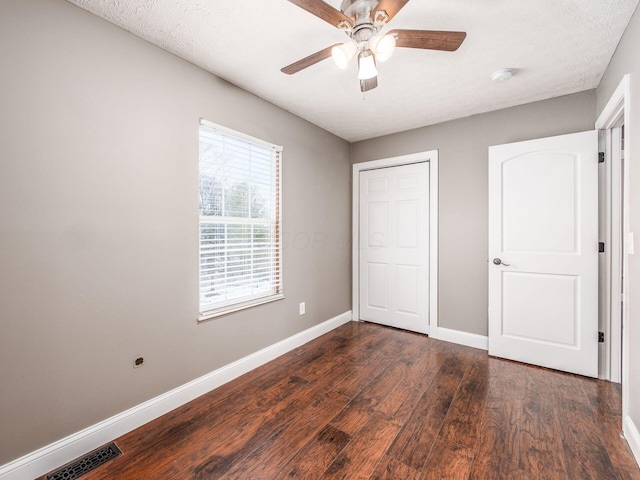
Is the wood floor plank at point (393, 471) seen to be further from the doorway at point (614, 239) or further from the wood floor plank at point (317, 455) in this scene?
the doorway at point (614, 239)

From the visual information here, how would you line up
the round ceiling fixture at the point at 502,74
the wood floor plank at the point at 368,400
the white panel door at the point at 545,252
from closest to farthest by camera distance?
the wood floor plank at the point at 368,400, the round ceiling fixture at the point at 502,74, the white panel door at the point at 545,252

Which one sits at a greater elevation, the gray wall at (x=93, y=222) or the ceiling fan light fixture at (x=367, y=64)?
the ceiling fan light fixture at (x=367, y=64)

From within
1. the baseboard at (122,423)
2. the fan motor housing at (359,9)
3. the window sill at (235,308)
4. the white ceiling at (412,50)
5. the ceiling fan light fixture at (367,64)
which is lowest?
the baseboard at (122,423)

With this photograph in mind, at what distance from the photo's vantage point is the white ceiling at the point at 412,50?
1.67 m

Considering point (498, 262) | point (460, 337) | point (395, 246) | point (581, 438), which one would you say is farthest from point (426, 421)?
point (395, 246)

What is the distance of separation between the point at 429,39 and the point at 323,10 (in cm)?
55

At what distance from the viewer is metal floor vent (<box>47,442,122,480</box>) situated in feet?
4.91

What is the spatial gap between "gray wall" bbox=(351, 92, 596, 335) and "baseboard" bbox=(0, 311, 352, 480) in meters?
2.03

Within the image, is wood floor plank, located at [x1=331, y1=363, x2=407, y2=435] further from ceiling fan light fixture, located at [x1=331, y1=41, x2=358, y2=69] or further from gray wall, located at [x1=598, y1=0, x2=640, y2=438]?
ceiling fan light fixture, located at [x1=331, y1=41, x2=358, y2=69]

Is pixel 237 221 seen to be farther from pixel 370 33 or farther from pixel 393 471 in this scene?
pixel 393 471

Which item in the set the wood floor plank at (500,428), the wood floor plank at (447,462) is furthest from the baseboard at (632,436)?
the wood floor plank at (447,462)

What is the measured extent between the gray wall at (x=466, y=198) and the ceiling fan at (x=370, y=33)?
72.8 inches

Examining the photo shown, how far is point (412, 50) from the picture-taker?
204 centimetres

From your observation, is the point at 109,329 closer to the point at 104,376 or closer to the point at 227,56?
the point at 104,376
